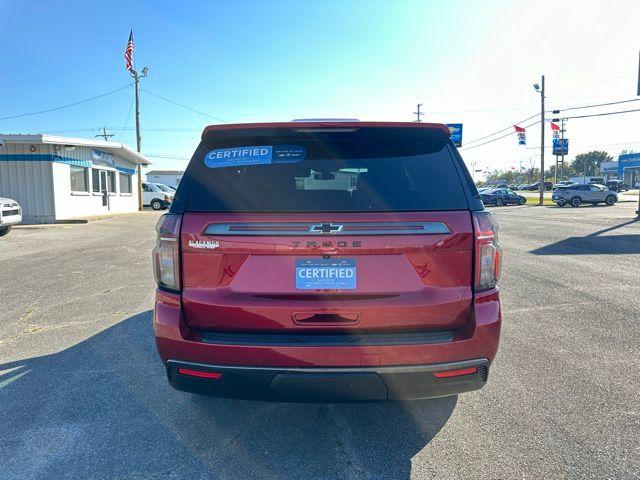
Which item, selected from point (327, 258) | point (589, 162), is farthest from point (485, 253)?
point (589, 162)

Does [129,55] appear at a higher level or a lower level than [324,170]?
higher

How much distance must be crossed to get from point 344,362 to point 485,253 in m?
0.99

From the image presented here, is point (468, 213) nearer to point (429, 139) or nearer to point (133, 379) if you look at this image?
point (429, 139)

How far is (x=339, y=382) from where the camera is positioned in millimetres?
2312

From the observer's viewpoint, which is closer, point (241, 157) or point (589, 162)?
point (241, 157)

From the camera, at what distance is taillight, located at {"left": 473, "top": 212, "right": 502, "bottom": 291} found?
2.43 metres

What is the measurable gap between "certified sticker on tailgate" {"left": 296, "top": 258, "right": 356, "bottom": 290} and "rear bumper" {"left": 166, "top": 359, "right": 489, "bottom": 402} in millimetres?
442

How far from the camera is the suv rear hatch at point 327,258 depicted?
2.35m

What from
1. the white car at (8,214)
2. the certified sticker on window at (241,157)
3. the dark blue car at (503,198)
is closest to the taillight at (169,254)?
the certified sticker on window at (241,157)

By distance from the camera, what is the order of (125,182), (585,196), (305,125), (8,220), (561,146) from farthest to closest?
1. (561,146)
2. (585,196)
3. (125,182)
4. (8,220)
5. (305,125)

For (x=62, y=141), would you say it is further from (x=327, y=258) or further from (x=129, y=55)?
(x=327, y=258)

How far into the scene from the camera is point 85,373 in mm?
3785

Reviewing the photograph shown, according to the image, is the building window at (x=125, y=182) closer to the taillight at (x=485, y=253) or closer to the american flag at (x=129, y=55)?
the american flag at (x=129, y=55)

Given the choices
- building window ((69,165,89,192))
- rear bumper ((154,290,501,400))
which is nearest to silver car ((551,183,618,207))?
building window ((69,165,89,192))
